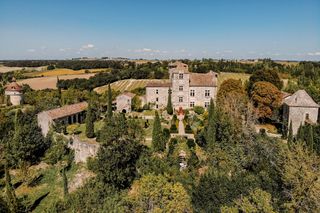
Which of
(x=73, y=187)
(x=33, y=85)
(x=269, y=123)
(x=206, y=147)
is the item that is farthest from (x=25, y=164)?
(x=33, y=85)

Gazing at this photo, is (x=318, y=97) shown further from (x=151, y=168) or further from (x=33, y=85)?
(x=33, y=85)

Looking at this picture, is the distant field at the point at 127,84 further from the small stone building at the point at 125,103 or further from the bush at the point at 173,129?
the bush at the point at 173,129

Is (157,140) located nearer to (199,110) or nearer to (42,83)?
(199,110)

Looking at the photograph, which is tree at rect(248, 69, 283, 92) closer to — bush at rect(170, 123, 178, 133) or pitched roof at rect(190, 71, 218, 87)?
pitched roof at rect(190, 71, 218, 87)

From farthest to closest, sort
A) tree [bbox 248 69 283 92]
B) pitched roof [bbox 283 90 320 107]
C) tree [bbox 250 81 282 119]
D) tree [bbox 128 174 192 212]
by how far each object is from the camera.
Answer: tree [bbox 248 69 283 92]
tree [bbox 250 81 282 119]
pitched roof [bbox 283 90 320 107]
tree [bbox 128 174 192 212]

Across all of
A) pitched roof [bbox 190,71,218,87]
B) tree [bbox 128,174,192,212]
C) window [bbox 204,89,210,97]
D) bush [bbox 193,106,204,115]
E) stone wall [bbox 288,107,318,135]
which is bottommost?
tree [bbox 128,174,192,212]

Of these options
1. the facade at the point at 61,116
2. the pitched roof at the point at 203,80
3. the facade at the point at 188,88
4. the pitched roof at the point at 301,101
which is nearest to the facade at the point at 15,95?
the facade at the point at 61,116

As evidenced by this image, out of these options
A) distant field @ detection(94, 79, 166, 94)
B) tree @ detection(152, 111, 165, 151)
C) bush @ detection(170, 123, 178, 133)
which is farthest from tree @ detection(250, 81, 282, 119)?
distant field @ detection(94, 79, 166, 94)
